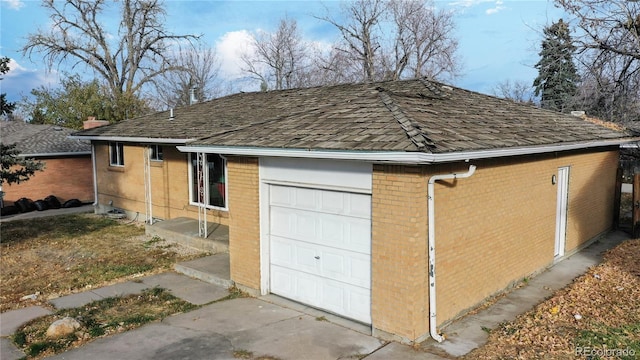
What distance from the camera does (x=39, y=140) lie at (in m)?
23.3

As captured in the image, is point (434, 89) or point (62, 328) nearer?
point (62, 328)

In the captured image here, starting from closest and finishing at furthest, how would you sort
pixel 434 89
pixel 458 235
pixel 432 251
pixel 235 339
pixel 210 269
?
pixel 432 251, pixel 235 339, pixel 458 235, pixel 210 269, pixel 434 89

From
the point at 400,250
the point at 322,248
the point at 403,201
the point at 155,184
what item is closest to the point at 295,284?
the point at 322,248

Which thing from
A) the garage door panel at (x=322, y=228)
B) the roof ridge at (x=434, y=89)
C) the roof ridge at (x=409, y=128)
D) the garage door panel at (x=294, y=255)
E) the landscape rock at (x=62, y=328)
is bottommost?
the landscape rock at (x=62, y=328)

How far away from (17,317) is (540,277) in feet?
31.6

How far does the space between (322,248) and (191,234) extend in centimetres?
603

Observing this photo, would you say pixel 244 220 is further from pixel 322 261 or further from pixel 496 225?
pixel 496 225

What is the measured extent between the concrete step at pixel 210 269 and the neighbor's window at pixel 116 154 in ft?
27.6

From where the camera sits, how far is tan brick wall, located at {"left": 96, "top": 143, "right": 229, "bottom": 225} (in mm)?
14320

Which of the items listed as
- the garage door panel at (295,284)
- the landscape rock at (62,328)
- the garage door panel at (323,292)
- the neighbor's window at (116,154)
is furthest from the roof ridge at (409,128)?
the neighbor's window at (116,154)

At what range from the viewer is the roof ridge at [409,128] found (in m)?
5.63

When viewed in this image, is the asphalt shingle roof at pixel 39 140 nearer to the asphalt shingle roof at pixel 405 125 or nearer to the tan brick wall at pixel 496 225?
the asphalt shingle roof at pixel 405 125

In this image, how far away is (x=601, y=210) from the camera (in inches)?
502

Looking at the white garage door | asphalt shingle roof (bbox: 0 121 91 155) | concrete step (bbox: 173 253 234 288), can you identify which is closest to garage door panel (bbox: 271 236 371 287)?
the white garage door
